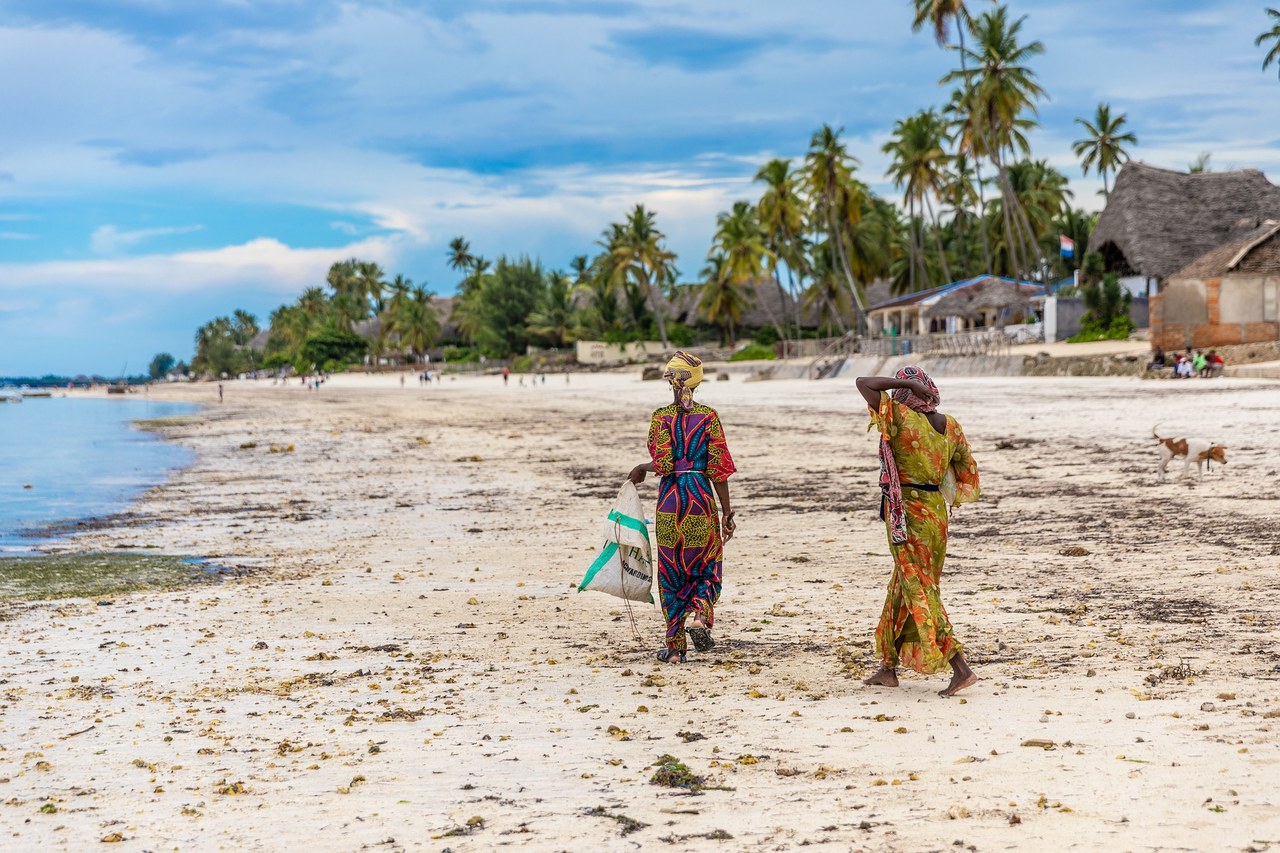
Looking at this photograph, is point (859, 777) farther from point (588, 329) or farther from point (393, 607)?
point (588, 329)

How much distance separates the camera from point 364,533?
39.3 ft

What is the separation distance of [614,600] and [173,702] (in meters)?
3.30

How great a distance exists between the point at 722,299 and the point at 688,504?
213 feet

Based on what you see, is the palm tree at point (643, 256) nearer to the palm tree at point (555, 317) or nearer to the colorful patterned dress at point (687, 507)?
the palm tree at point (555, 317)

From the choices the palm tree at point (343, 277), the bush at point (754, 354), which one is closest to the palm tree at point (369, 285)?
the palm tree at point (343, 277)

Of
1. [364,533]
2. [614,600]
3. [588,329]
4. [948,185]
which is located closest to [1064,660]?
[614,600]

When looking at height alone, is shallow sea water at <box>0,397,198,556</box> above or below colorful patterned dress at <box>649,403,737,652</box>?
below

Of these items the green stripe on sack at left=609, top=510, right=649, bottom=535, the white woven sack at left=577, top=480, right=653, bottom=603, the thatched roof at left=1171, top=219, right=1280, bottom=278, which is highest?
the thatched roof at left=1171, top=219, right=1280, bottom=278

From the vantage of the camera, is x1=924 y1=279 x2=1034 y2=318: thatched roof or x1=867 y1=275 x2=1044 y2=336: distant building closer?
x1=867 y1=275 x2=1044 y2=336: distant building

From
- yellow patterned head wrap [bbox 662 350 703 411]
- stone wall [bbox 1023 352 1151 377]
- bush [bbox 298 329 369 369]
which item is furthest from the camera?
bush [bbox 298 329 369 369]

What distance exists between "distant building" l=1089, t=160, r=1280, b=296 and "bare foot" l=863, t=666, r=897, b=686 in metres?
42.7

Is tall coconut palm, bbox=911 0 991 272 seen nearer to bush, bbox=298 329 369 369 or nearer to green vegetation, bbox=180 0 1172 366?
green vegetation, bbox=180 0 1172 366

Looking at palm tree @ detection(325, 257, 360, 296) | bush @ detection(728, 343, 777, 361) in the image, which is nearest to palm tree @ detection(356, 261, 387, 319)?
palm tree @ detection(325, 257, 360, 296)

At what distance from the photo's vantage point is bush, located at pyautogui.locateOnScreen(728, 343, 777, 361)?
198 ft
